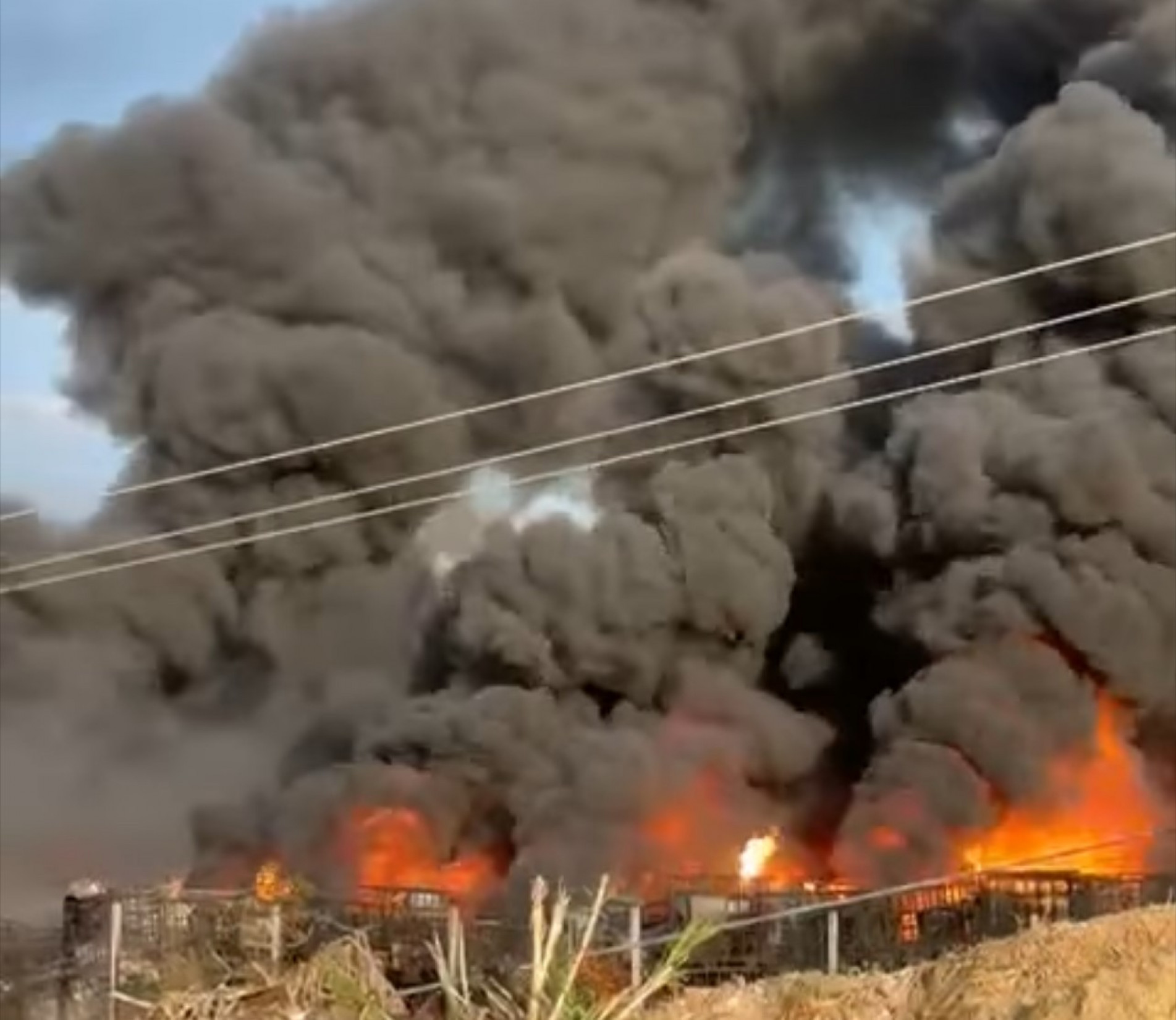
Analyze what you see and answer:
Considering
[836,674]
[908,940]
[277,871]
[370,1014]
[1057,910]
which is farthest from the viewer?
[836,674]

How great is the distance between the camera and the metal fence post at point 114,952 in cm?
1730

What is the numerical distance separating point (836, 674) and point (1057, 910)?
75.6 feet

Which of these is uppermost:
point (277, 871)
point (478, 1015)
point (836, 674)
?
point (836, 674)

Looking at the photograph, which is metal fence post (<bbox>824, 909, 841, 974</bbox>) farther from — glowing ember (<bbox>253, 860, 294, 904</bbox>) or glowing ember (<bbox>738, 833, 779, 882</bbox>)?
glowing ember (<bbox>738, 833, 779, 882</bbox>)

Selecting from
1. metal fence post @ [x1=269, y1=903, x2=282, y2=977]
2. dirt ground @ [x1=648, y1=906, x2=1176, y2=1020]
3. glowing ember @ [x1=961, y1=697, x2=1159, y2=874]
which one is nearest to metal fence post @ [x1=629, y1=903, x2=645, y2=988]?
dirt ground @ [x1=648, y1=906, x2=1176, y2=1020]

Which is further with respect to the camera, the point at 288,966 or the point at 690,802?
the point at 690,802

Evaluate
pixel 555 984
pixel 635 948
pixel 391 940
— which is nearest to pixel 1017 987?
pixel 555 984

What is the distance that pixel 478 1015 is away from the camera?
9.96m

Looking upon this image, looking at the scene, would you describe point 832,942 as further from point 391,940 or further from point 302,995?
point 391,940

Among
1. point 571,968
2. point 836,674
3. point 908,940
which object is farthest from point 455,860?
point 571,968

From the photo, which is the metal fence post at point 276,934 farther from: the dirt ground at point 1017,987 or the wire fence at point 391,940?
the dirt ground at point 1017,987

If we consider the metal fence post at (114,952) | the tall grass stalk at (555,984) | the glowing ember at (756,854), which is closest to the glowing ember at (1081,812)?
the glowing ember at (756,854)

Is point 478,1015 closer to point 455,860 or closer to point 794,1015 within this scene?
point 794,1015

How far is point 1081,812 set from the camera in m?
40.1
